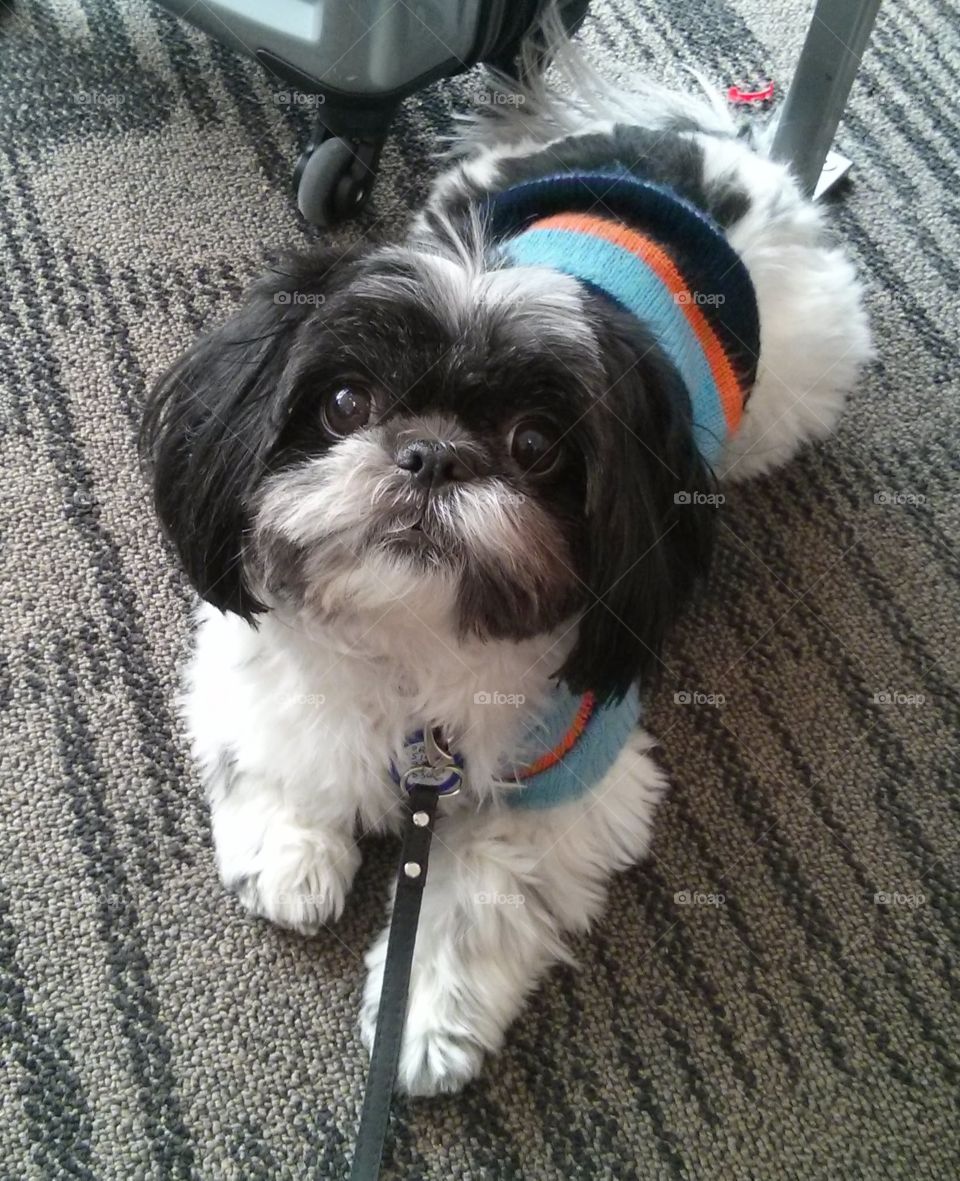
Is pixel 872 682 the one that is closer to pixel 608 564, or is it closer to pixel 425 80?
pixel 608 564

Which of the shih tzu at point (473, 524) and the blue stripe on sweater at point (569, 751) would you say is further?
the blue stripe on sweater at point (569, 751)

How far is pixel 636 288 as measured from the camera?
110 cm

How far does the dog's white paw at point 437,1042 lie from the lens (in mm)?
1032

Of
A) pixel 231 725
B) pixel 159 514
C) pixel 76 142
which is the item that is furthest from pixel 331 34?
pixel 231 725

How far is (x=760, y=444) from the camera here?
1498 mm

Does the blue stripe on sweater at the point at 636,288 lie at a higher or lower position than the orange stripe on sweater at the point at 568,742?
higher

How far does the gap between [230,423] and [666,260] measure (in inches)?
22.1
